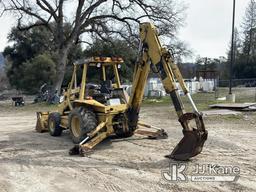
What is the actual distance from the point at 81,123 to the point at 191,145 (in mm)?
3221

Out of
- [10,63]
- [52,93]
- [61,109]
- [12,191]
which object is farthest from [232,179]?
[10,63]

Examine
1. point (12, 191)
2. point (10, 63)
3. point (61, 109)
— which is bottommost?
point (12, 191)

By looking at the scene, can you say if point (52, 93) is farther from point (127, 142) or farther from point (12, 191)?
point (12, 191)

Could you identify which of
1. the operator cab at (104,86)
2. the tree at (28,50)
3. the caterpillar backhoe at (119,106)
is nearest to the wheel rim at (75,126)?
the caterpillar backhoe at (119,106)

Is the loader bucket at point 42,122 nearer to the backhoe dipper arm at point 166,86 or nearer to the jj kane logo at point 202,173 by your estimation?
the backhoe dipper arm at point 166,86

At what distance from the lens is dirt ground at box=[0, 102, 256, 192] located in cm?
652

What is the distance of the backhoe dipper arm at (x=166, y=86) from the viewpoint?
25.5 ft

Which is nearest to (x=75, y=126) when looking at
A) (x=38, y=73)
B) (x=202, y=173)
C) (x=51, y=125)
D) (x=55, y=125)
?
(x=55, y=125)

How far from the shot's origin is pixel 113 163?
26.8ft

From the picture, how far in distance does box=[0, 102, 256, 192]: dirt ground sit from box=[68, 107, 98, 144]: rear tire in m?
0.34

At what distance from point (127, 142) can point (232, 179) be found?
4.17 metres

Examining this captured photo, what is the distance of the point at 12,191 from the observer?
21.0 feet

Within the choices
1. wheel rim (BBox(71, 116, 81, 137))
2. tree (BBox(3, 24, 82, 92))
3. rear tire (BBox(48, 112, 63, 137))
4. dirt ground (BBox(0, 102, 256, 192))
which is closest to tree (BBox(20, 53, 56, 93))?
tree (BBox(3, 24, 82, 92))

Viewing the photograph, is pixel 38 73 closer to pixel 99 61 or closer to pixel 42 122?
pixel 42 122
